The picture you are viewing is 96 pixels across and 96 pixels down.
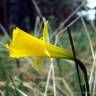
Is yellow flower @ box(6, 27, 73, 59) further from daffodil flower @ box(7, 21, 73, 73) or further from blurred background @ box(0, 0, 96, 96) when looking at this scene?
blurred background @ box(0, 0, 96, 96)

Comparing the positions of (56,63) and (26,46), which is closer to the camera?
(26,46)

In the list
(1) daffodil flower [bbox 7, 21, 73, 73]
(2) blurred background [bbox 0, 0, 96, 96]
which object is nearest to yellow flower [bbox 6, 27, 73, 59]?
(1) daffodil flower [bbox 7, 21, 73, 73]

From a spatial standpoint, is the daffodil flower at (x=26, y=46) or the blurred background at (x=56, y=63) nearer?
the daffodil flower at (x=26, y=46)

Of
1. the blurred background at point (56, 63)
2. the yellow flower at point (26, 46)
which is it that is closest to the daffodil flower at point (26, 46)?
the yellow flower at point (26, 46)

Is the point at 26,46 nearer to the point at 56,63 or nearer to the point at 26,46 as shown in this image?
the point at 26,46

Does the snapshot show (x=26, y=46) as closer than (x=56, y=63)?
Yes

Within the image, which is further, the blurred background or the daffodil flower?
the blurred background

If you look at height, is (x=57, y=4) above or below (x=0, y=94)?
above

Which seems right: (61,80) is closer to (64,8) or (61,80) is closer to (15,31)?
(15,31)

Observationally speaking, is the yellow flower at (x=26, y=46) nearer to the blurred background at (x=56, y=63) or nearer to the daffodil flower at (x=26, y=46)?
the daffodil flower at (x=26, y=46)

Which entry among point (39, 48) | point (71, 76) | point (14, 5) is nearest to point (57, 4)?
point (14, 5)

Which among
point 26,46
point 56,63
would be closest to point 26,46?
point 26,46
